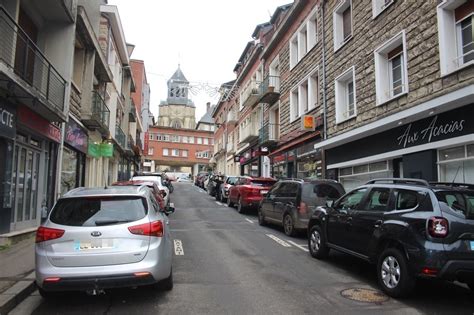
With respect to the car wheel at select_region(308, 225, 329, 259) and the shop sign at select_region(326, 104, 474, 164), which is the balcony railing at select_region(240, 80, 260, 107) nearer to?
the shop sign at select_region(326, 104, 474, 164)

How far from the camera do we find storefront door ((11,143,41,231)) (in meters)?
10.6

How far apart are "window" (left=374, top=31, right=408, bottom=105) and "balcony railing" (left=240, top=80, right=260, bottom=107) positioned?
49.1 feet

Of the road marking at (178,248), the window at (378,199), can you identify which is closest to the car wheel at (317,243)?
the window at (378,199)

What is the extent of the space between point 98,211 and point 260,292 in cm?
259

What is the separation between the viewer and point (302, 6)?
21.5 m

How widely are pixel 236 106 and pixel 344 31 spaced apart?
2511 cm

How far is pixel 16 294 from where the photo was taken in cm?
558

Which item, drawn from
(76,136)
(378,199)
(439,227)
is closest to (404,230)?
(439,227)

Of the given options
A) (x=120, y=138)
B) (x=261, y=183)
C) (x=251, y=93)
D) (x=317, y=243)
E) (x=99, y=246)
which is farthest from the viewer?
(x=251, y=93)

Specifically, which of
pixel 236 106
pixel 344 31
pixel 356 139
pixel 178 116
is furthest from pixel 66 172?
pixel 178 116

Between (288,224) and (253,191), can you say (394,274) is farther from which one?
(253,191)

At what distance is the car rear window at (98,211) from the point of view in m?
5.55

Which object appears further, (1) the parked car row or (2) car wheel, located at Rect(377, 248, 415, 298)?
(2) car wheel, located at Rect(377, 248, 415, 298)

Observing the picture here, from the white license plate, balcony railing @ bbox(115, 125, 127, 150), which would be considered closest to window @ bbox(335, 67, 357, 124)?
the white license plate
